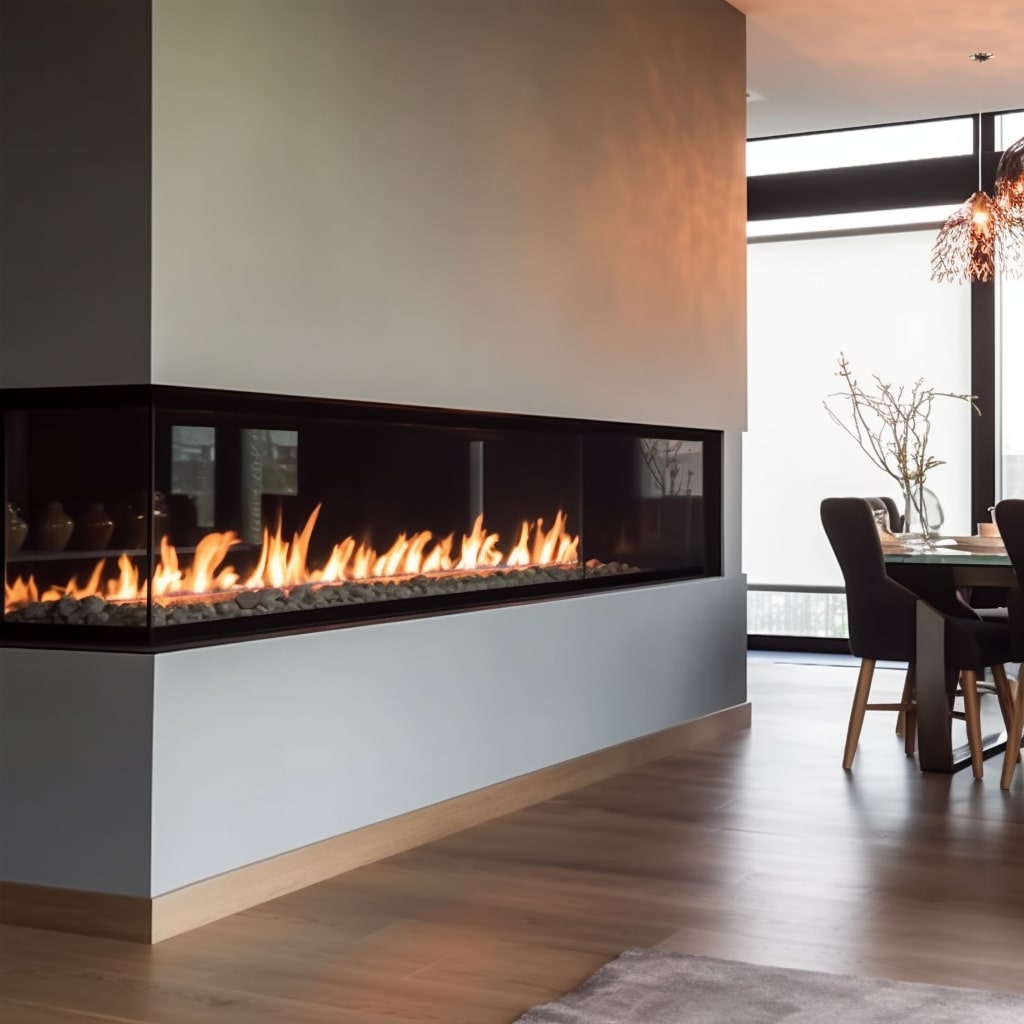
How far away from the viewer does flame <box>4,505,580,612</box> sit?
3174mm

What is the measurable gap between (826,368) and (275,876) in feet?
18.5

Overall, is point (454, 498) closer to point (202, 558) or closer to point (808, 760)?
point (202, 558)

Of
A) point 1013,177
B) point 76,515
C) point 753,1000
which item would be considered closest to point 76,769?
point 76,515

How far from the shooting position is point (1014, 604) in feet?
15.5

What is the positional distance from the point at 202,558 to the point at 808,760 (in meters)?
2.63

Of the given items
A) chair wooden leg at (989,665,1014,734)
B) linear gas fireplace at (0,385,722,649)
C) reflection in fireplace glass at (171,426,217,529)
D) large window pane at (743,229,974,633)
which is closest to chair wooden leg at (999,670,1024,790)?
chair wooden leg at (989,665,1014,734)

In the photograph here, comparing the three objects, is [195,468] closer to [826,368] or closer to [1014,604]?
[1014,604]

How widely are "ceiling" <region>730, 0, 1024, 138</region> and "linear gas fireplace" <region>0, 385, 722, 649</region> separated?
228 centimetres

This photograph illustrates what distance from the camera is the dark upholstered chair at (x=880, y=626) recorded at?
4814 mm

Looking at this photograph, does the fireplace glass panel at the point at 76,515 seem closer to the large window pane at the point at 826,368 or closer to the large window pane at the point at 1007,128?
the large window pane at the point at 826,368

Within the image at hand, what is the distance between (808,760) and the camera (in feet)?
16.8

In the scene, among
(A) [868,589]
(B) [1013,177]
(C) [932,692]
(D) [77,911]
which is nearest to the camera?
(D) [77,911]

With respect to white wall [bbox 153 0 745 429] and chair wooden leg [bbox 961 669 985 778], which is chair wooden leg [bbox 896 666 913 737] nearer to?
chair wooden leg [bbox 961 669 985 778]

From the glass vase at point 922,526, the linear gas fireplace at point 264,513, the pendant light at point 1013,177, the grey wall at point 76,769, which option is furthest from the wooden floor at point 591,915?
the pendant light at point 1013,177
